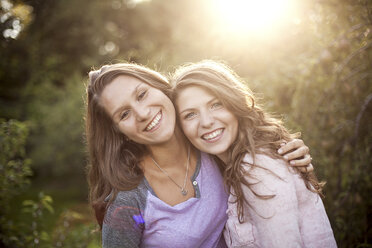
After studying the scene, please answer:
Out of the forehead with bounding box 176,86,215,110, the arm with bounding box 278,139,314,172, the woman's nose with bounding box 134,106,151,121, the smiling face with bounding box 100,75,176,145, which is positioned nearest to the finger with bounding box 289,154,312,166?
the arm with bounding box 278,139,314,172

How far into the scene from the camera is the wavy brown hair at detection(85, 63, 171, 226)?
2.01 meters

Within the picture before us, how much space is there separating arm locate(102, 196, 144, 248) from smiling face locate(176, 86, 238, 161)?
0.61 metres

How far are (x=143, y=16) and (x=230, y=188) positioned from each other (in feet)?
42.2

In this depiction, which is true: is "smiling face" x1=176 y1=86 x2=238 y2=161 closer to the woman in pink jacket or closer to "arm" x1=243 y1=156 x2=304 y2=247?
the woman in pink jacket

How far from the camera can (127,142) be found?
227 centimetres

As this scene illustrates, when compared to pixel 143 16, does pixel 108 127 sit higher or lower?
lower

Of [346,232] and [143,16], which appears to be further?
[143,16]

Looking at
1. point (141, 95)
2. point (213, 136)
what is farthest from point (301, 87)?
point (141, 95)

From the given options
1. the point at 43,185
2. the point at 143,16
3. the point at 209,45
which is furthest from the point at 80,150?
the point at 143,16

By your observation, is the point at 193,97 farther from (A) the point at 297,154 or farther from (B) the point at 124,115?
(A) the point at 297,154

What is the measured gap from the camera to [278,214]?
5.40ft

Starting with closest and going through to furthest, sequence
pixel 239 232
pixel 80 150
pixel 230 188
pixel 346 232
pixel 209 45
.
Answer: pixel 239 232
pixel 230 188
pixel 346 232
pixel 209 45
pixel 80 150

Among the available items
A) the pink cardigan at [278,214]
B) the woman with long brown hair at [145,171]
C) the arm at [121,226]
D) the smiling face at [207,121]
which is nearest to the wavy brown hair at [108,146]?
the woman with long brown hair at [145,171]

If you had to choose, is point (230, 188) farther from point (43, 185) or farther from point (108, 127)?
point (43, 185)
